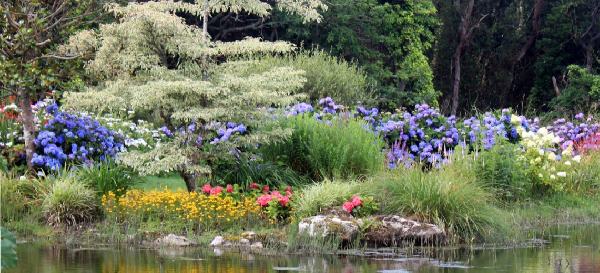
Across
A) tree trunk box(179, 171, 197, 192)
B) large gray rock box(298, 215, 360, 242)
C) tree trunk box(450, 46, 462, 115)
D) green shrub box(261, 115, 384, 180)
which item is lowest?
large gray rock box(298, 215, 360, 242)

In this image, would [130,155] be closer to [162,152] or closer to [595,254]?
[162,152]

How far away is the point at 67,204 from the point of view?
38.7ft

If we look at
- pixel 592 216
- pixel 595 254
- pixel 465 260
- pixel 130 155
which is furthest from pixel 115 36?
pixel 592 216

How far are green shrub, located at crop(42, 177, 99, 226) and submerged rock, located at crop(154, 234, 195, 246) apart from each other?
1.43m

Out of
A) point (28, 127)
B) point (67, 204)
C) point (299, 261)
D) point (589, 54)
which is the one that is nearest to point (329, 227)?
point (299, 261)

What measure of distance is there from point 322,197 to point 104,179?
319 centimetres

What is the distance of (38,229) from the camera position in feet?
38.2

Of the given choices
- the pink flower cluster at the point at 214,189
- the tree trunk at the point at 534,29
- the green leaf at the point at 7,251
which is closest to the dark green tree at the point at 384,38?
the tree trunk at the point at 534,29

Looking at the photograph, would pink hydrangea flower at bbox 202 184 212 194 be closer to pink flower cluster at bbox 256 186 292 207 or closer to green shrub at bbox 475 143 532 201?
pink flower cluster at bbox 256 186 292 207

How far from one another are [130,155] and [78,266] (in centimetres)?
332

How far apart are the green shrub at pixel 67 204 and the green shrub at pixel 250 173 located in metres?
2.16

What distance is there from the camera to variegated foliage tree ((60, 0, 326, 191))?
11.8 m

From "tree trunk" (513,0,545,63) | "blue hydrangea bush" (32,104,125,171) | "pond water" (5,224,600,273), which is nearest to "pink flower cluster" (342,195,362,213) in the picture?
"pond water" (5,224,600,273)

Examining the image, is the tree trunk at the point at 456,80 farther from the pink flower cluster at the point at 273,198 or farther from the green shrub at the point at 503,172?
the pink flower cluster at the point at 273,198
